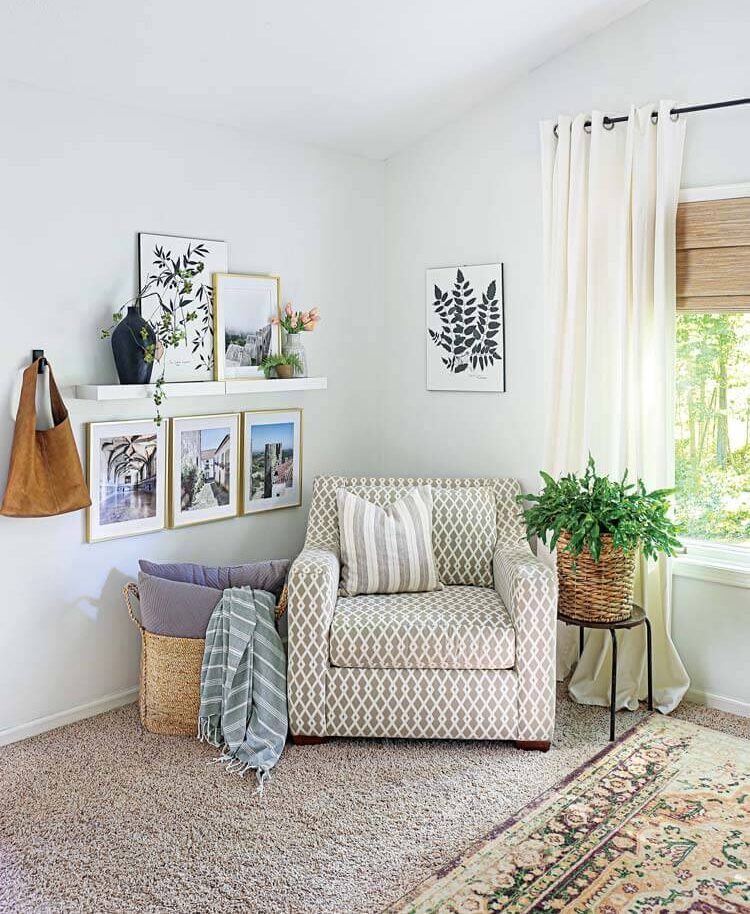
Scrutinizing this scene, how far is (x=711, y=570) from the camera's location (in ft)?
11.3

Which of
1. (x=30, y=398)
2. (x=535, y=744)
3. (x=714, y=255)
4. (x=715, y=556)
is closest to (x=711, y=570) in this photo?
(x=715, y=556)

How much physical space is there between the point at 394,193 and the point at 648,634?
2375mm

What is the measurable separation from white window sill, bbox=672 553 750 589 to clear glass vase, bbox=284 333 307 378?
1748mm

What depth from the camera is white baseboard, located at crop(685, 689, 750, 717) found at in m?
3.43

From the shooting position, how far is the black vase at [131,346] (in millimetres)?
3135

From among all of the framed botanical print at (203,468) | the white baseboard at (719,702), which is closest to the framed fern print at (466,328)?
the framed botanical print at (203,468)

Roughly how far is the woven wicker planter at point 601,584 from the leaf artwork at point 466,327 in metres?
1.06

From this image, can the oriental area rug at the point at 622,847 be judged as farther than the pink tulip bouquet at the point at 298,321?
No

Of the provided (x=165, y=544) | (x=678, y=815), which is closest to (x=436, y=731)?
(x=678, y=815)

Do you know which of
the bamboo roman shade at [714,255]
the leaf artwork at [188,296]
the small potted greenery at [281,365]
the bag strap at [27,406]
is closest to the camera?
the bag strap at [27,406]

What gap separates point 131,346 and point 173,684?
48.0 inches

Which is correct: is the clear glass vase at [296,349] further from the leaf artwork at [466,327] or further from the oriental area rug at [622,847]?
the oriental area rug at [622,847]

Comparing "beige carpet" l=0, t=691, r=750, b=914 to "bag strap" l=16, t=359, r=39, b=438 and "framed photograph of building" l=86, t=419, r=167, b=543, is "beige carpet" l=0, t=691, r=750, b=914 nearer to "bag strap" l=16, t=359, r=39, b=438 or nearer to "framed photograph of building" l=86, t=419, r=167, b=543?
"framed photograph of building" l=86, t=419, r=167, b=543

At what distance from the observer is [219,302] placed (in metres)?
3.59
